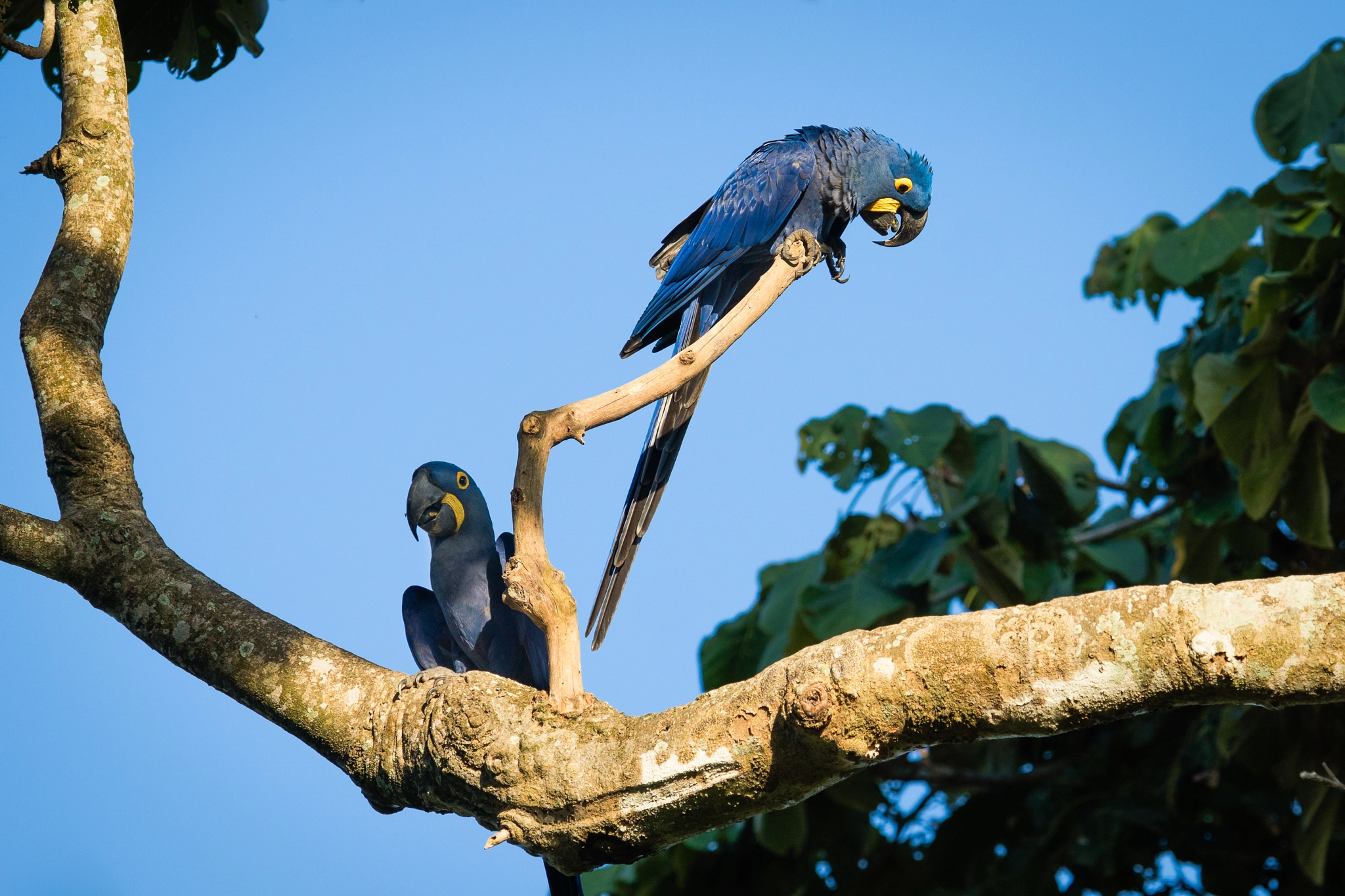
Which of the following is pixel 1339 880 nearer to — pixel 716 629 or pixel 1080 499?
pixel 1080 499

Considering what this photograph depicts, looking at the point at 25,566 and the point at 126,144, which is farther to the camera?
the point at 126,144

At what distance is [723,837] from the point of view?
21.2ft

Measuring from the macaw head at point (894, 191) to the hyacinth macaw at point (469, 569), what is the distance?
1.83 meters

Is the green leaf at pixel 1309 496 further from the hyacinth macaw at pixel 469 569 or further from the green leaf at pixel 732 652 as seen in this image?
the hyacinth macaw at pixel 469 569

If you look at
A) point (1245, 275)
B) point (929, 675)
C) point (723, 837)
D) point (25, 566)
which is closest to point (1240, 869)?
point (723, 837)

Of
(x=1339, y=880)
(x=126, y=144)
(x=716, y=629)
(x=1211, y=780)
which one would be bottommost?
(x=1339, y=880)

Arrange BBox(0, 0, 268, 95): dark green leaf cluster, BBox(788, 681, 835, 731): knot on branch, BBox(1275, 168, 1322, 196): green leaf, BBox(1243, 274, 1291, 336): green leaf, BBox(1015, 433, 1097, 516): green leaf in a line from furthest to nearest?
BBox(1015, 433, 1097, 516): green leaf
BBox(1275, 168, 1322, 196): green leaf
BBox(1243, 274, 1291, 336): green leaf
BBox(0, 0, 268, 95): dark green leaf cluster
BBox(788, 681, 835, 731): knot on branch

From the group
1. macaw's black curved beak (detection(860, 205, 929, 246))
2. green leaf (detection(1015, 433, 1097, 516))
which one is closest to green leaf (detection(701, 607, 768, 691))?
green leaf (detection(1015, 433, 1097, 516))

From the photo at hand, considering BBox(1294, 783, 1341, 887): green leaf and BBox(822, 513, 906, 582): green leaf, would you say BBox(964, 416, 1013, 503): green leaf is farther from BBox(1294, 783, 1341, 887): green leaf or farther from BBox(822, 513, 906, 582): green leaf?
BBox(1294, 783, 1341, 887): green leaf

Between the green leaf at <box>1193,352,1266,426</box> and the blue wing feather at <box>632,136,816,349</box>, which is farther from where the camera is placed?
the green leaf at <box>1193,352,1266,426</box>

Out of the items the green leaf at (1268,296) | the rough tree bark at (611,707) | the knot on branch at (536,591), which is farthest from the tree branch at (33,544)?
the green leaf at (1268,296)

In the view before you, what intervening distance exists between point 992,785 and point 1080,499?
6.88 ft

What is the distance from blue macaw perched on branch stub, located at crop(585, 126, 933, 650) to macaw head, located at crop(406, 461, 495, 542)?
0.52 meters

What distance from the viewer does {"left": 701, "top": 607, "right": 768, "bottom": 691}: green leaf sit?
5.98 meters
